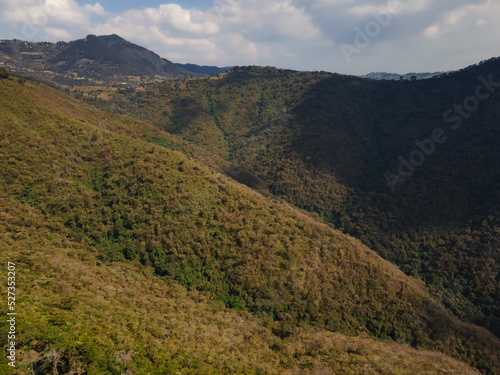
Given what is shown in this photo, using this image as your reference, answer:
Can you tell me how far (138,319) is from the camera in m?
29.9

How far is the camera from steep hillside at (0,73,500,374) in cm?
2597

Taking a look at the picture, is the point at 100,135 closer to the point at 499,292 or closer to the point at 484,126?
the point at 499,292

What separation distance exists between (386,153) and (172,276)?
119600 mm

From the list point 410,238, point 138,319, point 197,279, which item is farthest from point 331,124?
point 138,319

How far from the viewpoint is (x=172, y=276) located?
44.2 m

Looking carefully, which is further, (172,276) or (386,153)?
(386,153)

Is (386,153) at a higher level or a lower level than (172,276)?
higher

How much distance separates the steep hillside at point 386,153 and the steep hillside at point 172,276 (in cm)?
2630

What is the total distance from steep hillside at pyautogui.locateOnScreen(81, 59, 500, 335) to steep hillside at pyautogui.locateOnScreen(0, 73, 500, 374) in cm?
2630

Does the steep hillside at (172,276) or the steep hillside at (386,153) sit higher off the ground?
the steep hillside at (386,153)

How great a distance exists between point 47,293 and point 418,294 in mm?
65679

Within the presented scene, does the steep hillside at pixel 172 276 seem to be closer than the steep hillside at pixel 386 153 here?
Yes

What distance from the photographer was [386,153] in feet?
425

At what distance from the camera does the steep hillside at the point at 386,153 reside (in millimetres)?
79125
